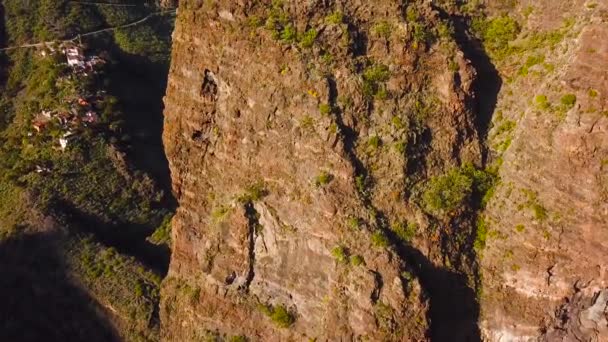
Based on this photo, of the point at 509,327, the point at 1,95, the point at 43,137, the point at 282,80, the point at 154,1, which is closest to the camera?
the point at 509,327

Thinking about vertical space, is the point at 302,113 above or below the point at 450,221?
above

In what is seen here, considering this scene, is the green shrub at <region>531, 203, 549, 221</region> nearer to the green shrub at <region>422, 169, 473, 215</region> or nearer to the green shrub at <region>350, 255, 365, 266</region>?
the green shrub at <region>422, 169, 473, 215</region>

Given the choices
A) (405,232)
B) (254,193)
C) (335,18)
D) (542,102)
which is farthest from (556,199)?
(254,193)

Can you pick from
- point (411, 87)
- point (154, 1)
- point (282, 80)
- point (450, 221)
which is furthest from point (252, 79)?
point (154, 1)

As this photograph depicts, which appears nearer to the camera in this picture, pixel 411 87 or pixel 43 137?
pixel 411 87

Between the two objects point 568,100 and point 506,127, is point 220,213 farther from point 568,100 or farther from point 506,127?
point 568,100

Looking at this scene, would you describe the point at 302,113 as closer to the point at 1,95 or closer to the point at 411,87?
the point at 411,87
